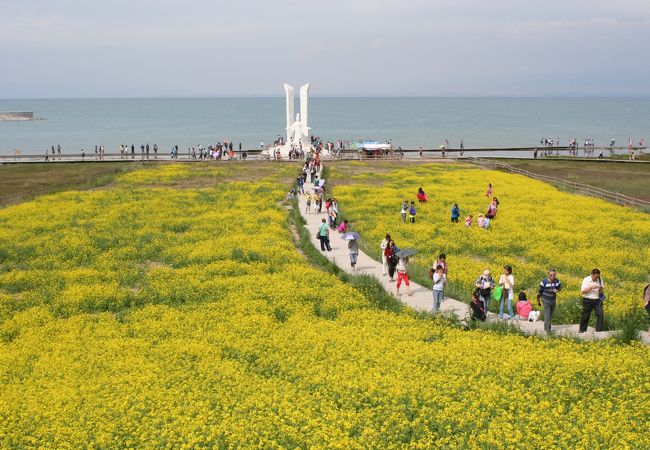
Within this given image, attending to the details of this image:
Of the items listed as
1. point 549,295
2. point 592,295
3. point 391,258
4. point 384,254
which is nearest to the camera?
point 592,295

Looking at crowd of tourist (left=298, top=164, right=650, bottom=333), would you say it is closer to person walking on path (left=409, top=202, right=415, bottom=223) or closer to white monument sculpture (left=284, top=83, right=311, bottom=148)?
person walking on path (left=409, top=202, right=415, bottom=223)

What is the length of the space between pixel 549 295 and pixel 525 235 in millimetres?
12330

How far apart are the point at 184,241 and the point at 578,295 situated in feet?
55.1

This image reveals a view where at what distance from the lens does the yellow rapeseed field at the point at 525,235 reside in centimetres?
2233

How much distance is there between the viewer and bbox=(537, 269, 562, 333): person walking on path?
17028mm

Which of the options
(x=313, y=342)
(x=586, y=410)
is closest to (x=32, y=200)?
(x=313, y=342)

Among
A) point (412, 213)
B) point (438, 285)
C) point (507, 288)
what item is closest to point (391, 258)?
point (438, 285)

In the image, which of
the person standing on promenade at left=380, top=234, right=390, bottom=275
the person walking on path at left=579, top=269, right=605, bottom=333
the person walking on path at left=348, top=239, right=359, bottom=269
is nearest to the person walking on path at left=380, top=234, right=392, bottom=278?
the person standing on promenade at left=380, top=234, right=390, bottom=275

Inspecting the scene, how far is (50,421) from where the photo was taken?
12.7 metres

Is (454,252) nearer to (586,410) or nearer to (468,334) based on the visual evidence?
(468,334)

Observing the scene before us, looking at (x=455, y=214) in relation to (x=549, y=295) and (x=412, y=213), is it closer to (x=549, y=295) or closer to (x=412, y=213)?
(x=412, y=213)

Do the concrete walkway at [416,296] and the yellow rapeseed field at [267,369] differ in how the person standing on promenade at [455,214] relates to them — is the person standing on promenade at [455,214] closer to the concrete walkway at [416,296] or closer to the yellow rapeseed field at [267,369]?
the concrete walkway at [416,296]

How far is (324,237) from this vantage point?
26141 mm

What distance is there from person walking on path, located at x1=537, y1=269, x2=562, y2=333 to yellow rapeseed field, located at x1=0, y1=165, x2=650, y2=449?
142cm
